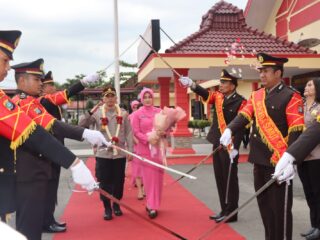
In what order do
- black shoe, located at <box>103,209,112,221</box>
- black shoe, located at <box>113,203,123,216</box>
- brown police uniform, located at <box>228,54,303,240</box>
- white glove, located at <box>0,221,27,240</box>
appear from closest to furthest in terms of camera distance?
white glove, located at <box>0,221,27,240</box>, brown police uniform, located at <box>228,54,303,240</box>, black shoe, located at <box>103,209,112,221</box>, black shoe, located at <box>113,203,123,216</box>

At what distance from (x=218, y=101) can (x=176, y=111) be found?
1.93 feet

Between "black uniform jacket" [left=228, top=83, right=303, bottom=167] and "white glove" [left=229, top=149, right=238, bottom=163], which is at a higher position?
"black uniform jacket" [left=228, top=83, right=303, bottom=167]

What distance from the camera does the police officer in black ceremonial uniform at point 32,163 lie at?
316 cm

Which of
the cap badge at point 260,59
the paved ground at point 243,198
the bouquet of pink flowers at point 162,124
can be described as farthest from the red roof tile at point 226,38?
the cap badge at point 260,59

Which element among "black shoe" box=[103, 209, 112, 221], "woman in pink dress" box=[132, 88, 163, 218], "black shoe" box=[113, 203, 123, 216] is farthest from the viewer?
"black shoe" box=[113, 203, 123, 216]

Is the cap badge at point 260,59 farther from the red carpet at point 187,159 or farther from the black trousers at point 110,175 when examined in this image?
the red carpet at point 187,159

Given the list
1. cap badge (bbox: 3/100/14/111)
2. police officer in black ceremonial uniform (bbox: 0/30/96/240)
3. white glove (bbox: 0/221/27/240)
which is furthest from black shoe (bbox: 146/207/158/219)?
white glove (bbox: 0/221/27/240)

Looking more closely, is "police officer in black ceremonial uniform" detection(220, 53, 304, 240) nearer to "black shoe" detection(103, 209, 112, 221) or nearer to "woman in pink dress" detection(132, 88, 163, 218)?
"woman in pink dress" detection(132, 88, 163, 218)

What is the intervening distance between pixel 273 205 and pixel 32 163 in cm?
219

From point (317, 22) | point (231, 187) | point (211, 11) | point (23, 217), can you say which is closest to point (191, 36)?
point (211, 11)

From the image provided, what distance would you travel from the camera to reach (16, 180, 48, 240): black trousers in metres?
3.14

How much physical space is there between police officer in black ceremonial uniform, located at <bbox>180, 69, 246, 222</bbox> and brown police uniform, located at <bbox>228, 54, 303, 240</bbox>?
132 centimetres

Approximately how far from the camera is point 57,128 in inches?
147

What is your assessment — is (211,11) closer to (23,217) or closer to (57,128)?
(57,128)
